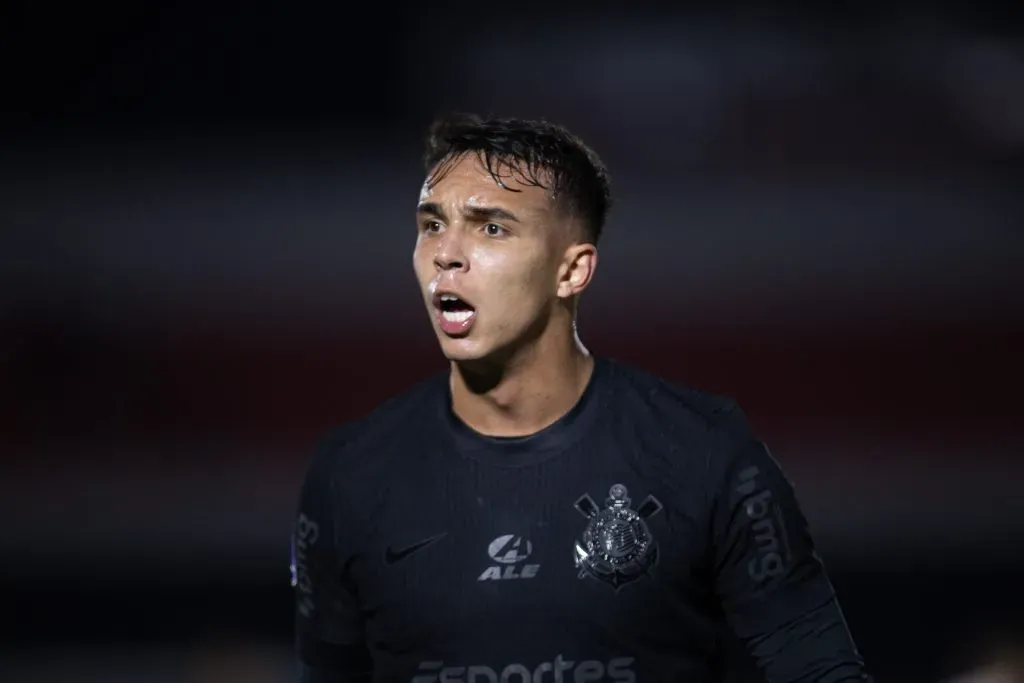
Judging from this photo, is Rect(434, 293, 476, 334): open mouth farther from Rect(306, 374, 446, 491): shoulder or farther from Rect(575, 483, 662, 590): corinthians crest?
Rect(575, 483, 662, 590): corinthians crest

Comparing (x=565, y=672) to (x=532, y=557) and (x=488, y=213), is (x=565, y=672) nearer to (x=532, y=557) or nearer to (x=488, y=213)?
(x=532, y=557)

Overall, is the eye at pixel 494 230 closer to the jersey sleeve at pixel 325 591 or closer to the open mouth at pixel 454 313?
the open mouth at pixel 454 313

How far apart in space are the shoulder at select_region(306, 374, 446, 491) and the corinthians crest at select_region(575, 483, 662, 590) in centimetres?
36

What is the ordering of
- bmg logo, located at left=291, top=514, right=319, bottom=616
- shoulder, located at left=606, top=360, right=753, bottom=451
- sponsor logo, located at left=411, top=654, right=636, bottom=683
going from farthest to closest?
bmg logo, located at left=291, top=514, right=319, bottom=616 → shoulder, located at left=606, top=360, right=753, bottom=451 → sponsor logo, located at left=411, top=654, right=636, bottom=683

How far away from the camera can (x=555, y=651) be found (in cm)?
207

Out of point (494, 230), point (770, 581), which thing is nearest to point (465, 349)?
point (494, 230)

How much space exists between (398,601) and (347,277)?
2.22 meters

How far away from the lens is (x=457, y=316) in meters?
2.14

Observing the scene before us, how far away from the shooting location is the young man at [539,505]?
2.09 metres

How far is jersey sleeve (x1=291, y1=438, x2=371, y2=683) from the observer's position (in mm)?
2258

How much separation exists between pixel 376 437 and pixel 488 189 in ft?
1.60

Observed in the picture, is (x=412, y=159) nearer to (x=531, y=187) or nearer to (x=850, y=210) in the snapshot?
(x=850, y=210)

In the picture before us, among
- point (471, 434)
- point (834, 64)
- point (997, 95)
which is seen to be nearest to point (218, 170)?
point (834, 64)

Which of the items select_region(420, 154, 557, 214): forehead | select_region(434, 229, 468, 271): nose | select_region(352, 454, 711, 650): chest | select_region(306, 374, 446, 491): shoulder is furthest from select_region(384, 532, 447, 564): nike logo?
select_region(420, 154, 557, 214): forehead
